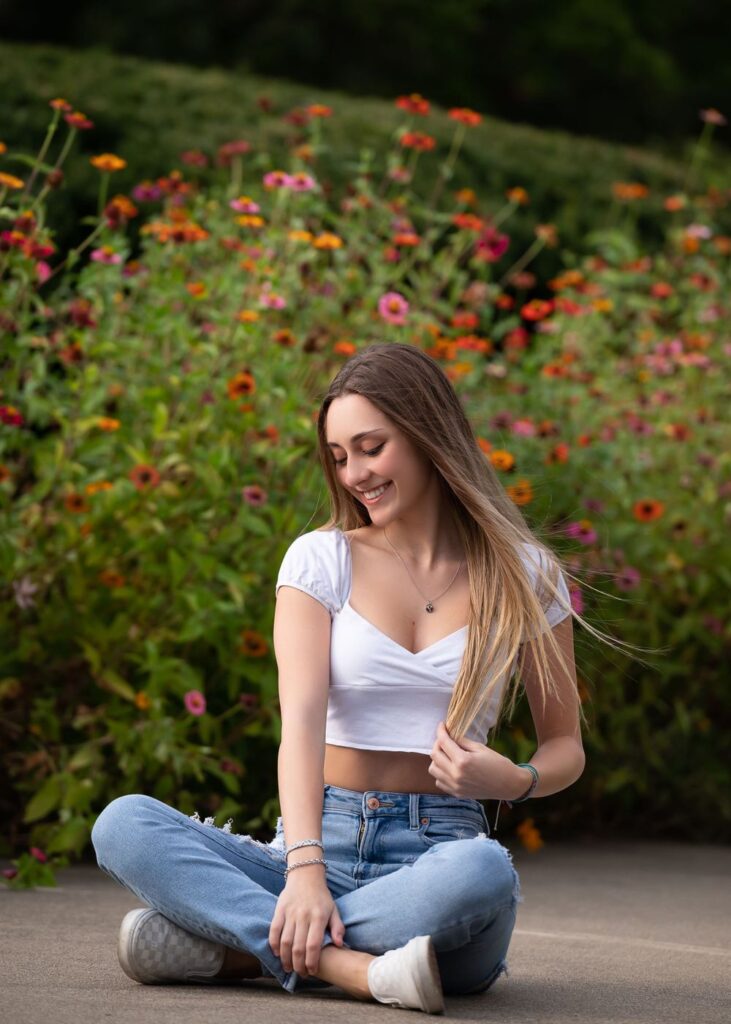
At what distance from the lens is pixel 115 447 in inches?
176

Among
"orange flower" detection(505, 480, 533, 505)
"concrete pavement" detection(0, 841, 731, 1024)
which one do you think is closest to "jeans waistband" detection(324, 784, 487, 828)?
"concrete pavement" detection(0, 841, 731, 1024)

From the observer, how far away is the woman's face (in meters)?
2.96

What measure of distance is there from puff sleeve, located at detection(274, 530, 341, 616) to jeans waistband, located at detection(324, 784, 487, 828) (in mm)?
318

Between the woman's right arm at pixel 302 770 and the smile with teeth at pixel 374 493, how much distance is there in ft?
0.70

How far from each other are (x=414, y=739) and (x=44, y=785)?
1.56 metres

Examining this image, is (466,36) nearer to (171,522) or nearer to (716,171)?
(716,171)

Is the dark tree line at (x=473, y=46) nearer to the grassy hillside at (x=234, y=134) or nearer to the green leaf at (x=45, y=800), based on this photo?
the grassy hillside at (x=234, y=134)

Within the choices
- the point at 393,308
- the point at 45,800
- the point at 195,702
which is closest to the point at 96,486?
the point at 195,702

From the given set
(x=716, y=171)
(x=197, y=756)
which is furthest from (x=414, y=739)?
(x=716, y=171)

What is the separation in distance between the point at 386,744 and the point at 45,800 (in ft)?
4.84

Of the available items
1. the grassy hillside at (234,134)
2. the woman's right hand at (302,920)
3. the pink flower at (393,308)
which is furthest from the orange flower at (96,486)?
the grassy hillside at (234,134)

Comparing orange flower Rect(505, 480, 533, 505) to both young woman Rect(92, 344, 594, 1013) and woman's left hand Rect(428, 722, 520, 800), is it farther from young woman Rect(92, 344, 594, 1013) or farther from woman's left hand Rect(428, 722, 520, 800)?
woman's left hand Rect(428, 722, 520, 800)

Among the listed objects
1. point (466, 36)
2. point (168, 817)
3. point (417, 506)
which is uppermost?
point (466, 36)

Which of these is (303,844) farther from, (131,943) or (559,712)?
(559,712)
